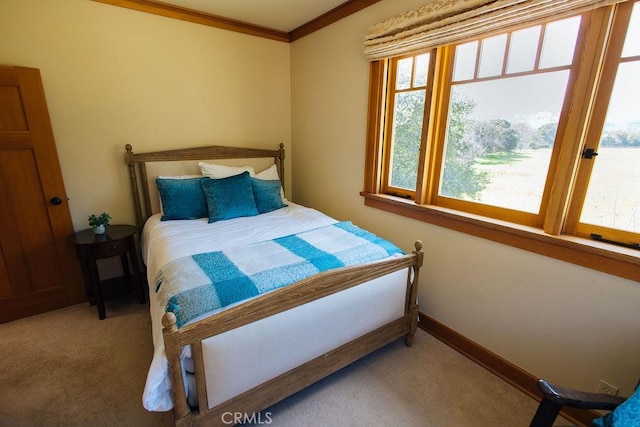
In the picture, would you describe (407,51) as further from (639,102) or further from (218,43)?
(218,43)

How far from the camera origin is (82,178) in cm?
247

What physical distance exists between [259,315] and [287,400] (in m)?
0.67

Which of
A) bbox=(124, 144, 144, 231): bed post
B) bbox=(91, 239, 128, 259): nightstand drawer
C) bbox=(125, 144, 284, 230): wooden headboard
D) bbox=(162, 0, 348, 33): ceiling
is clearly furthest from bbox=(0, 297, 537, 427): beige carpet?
bbox=(162, 0, 348, 33): ceiling

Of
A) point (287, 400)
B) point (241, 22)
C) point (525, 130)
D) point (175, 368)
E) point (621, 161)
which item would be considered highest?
point (241, 22)

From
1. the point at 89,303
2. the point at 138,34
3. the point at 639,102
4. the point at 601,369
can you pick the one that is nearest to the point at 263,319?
the point at 601,369

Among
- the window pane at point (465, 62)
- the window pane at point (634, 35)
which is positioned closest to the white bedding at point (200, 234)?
the window pane at point (465, 62)

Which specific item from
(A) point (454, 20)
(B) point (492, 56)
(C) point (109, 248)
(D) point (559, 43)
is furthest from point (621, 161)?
(C) point (109, 248)

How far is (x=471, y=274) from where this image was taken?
1.94 meters

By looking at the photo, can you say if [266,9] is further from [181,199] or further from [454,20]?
[181,199]

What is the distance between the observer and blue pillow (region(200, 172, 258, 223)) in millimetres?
2495

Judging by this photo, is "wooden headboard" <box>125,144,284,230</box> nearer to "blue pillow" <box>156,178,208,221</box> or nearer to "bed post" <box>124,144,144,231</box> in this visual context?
"bed post" <box>124,144,144,231</box>

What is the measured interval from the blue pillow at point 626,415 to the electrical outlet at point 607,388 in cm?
58

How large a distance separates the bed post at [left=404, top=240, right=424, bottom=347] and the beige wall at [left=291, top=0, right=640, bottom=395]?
286mm

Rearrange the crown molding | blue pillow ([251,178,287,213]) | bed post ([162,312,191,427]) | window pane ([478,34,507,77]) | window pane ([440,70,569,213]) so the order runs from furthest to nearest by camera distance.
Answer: blue pillow ([251,178,287,213]) < the crown molding < window pane ([478,34,507,77]) < window pane ([440,70,569,213]) < bed post ([162,312,191,427])
